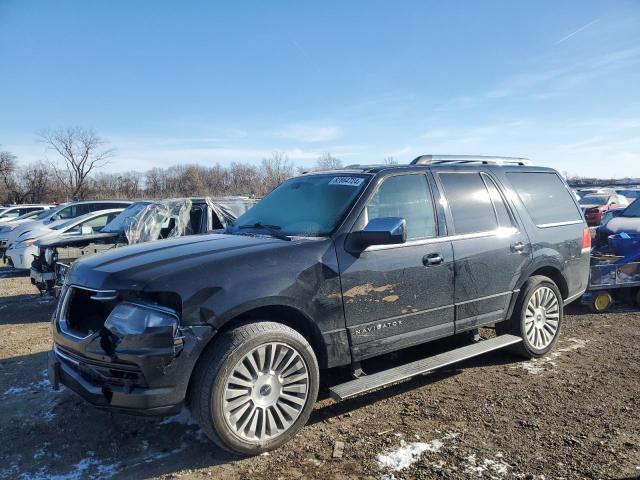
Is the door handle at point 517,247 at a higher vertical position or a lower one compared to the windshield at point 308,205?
lower

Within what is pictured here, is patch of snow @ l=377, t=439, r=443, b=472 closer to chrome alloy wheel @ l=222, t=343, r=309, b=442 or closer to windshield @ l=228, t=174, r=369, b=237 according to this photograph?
chrome alloy wheel @ l=222, t=343, r=309, b=442

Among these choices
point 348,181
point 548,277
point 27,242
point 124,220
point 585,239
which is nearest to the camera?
point 348,181

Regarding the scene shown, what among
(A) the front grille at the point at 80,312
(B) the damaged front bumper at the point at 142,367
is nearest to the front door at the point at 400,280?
(B) the damaged front bumper at the point at 142,367

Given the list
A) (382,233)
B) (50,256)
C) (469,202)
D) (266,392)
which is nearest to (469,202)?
(469,202)

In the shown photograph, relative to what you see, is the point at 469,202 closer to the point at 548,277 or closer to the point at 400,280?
the point at 400,280

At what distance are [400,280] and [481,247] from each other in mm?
1055

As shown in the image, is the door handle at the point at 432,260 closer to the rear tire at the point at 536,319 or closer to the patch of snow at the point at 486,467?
the rear tire at the point at 536,319

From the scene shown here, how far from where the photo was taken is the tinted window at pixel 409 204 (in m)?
4.00

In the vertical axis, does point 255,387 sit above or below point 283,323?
below

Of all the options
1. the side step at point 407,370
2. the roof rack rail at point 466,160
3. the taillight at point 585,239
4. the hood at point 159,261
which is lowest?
the side step at point 407,370

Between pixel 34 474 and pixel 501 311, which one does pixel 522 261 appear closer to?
pixel 501 311

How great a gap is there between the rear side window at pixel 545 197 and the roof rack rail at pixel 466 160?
0.19 metres

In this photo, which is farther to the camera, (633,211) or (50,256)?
(633,211)

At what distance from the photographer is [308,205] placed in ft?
13.6
